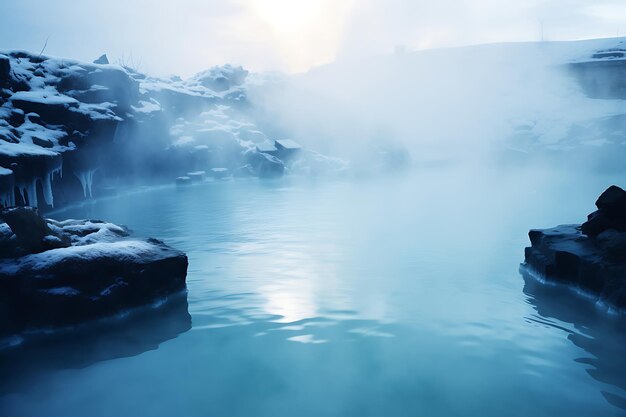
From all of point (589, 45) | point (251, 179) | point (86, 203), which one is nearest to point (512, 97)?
point (589, 45)

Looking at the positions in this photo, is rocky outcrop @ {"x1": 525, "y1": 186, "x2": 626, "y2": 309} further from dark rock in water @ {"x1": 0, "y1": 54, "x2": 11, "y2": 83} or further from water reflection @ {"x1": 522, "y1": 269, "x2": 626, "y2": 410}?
dark rock in water @ {"x1": 0, "y1": 54, "x2": 11, "y2": 83}

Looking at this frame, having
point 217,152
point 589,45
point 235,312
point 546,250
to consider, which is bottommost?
point 235,312

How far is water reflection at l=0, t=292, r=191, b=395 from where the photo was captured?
230 inches

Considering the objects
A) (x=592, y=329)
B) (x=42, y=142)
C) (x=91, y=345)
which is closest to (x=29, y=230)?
(x=91, y=345)

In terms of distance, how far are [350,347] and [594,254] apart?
17.9 ft

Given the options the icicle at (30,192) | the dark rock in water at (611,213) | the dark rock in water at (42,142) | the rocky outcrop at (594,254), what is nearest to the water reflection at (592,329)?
the rocky outcrop at (594,254)

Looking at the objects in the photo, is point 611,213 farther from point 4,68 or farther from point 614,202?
point 4,68

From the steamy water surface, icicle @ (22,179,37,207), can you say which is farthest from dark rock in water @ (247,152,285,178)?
the steamy water surface

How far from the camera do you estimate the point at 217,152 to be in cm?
4756

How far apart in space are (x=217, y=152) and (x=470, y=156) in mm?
40243

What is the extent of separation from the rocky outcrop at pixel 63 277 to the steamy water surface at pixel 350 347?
A: 2.12 ft

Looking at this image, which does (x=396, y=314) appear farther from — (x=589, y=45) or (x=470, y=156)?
(x=589, y=45)

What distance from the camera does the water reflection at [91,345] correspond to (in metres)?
5.85

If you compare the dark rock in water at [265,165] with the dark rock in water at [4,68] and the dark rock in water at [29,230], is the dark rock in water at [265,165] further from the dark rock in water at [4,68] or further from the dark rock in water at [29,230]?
the dark rock in water at [29,230]
